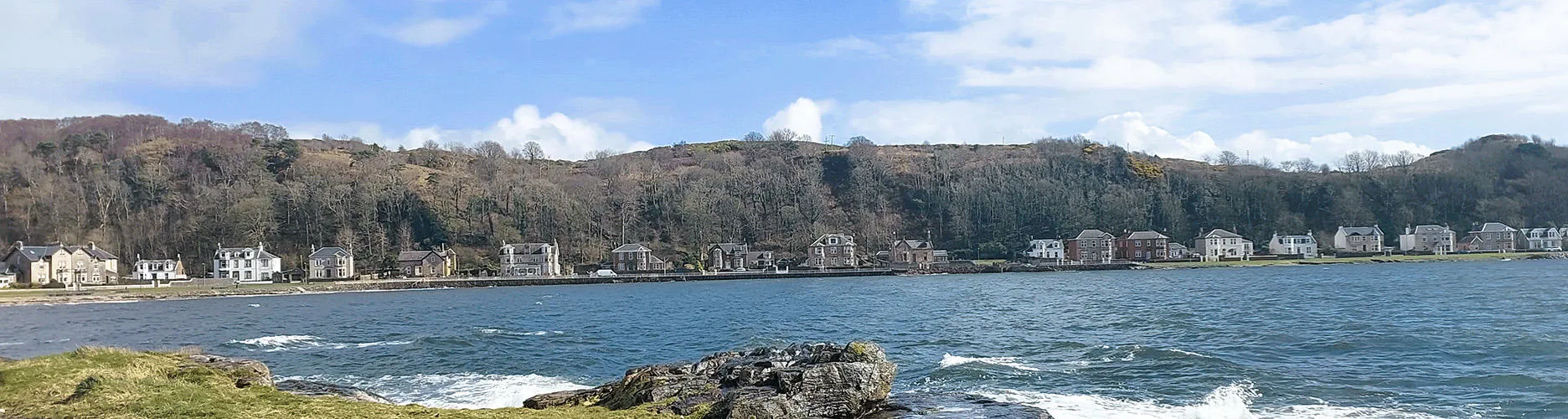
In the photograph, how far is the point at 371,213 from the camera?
144 m

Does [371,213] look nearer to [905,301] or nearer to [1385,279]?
[905,301]

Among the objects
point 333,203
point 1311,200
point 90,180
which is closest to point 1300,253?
point 1311,200

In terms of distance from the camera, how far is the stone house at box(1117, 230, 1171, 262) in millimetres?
136250

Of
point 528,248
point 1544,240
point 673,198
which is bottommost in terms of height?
point 1544,240

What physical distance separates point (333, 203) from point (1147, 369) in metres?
140

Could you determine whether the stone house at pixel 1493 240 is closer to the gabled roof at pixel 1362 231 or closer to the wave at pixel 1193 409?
the gabled roof at pixel 1362 231

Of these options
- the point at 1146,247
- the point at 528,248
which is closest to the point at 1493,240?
the point at 1146,247

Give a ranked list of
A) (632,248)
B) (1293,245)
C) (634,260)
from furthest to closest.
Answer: (1293,245) → (632,248) → (634,260)

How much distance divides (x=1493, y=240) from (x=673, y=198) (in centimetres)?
12185

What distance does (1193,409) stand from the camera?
19.4 metres

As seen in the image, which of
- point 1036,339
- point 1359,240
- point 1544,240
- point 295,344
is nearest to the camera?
point 1036,339

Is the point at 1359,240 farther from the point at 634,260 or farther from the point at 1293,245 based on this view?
the point at 634,260

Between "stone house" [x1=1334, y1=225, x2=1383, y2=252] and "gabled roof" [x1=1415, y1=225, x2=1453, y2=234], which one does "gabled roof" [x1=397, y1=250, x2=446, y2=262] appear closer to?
"stone house" [x1=1334, y1=225, x2=1383, y2=252]

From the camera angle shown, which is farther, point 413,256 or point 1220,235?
point 1220,235
